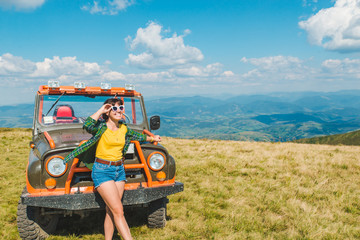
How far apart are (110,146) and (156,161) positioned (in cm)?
88

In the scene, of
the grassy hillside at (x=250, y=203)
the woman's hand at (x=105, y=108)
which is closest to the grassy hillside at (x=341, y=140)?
the grassy hillside at (x=250, y=203)

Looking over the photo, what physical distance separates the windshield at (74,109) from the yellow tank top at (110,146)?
6.64 feet

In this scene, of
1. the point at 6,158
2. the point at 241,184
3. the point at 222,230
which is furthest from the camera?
the point at 6,158

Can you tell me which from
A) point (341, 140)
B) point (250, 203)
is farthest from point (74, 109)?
point (341, 140)

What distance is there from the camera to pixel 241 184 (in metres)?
6.96

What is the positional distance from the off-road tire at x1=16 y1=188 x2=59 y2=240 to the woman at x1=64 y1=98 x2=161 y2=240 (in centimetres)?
112

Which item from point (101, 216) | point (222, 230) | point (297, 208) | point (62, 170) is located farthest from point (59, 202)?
point (297, 208)

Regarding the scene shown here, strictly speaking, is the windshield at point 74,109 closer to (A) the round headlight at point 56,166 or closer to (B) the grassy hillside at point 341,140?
(A) the round headlight at point 56,166

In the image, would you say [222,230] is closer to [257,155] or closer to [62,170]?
[62,170]

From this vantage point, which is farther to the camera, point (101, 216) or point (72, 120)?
point (72, 120)

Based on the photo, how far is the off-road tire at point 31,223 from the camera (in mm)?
3613

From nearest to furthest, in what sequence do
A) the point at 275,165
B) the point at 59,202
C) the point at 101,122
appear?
the point at 59,202 < the point at 101,122 < the point at 275,165

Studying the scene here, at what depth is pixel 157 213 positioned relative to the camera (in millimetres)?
4203

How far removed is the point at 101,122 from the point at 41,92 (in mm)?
2563
